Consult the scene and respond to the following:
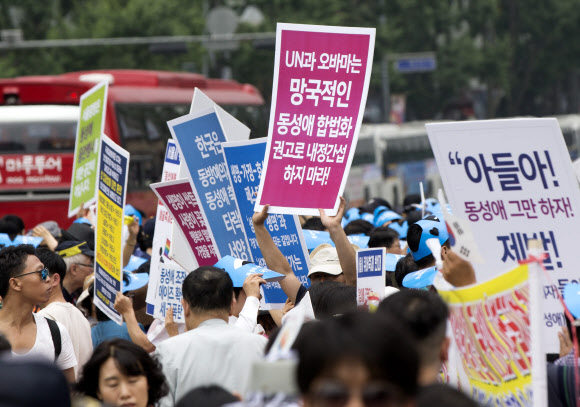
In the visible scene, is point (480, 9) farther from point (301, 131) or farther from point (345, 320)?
point (345, 320)

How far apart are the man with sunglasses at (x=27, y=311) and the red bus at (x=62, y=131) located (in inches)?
398

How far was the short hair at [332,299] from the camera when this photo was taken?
539 cm

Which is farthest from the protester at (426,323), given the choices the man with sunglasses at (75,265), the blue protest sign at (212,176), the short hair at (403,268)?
the man with sunglasses at (75,265)

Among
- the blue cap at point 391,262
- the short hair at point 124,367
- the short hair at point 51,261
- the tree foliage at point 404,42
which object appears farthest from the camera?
the tree foliage at point 404,42

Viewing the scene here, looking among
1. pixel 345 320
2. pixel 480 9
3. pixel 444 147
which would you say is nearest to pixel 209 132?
pixel 444 147

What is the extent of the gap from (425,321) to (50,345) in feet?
8.59

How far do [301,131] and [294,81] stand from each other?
281 millimetres

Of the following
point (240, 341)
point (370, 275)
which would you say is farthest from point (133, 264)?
point (240, 341)

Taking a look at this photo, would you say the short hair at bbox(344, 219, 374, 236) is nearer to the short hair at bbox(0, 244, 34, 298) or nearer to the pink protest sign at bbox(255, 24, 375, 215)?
the pink protest sign at bbox(255, 24, 375, 215)

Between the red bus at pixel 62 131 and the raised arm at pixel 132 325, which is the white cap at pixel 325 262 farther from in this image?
the red bus at pixel 62 131

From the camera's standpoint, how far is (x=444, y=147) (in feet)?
15.2

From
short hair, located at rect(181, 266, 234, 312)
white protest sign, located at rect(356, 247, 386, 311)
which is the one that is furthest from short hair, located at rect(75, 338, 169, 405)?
white protest sign, located at rect(356, 247, 386, 311)

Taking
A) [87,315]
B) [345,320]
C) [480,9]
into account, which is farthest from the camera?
[480,9]

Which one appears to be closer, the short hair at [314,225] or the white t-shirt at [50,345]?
the white t-shirt at [50,345]
